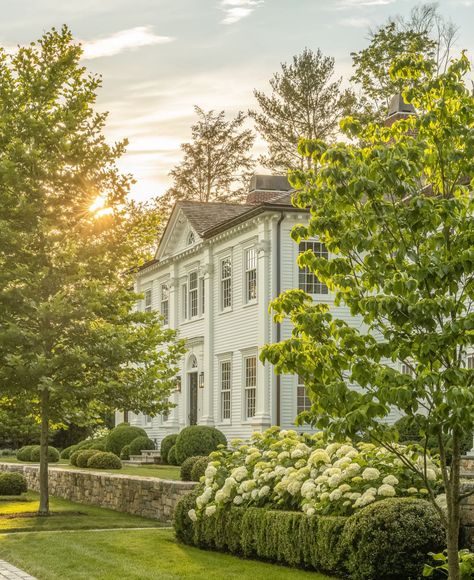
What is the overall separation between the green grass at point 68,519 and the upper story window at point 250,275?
33.5ft

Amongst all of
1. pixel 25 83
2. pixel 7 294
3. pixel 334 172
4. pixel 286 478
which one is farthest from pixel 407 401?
pixel 25 83

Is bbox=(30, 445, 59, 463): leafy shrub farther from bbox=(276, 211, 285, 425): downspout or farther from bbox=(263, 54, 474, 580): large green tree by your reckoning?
bbox=(263, 54, 474, 580): large green tree

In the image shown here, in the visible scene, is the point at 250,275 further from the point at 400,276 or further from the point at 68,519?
the point at 400,276

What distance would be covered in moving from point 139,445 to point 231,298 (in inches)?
256

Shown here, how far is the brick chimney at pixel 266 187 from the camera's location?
3497 cm

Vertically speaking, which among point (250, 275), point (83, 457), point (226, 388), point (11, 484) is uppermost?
point (250, 275)

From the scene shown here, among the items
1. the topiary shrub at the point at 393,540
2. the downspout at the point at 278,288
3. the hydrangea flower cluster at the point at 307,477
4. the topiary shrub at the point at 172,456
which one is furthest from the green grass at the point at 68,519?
the downspout at the point at 278,288

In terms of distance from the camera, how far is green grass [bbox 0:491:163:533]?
1698 cm

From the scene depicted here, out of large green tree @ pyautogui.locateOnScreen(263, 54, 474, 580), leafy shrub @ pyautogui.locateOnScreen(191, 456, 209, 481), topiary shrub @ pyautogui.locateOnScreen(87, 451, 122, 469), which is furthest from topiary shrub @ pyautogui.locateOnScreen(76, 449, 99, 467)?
large green tree @ pyautogui.locateOnScreen(263, 54, 474, 580)

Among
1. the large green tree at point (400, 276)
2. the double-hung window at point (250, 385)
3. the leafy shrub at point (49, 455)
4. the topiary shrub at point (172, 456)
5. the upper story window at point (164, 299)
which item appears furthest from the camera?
the upper story window at point (164, 299)

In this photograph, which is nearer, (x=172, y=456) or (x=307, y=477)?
(x=307, y=477)

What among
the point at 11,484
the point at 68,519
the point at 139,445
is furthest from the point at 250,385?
the point at 68,519

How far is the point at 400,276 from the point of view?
6.86 m

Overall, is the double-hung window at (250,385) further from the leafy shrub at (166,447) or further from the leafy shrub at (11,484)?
the leafy shrub at (11,484)
